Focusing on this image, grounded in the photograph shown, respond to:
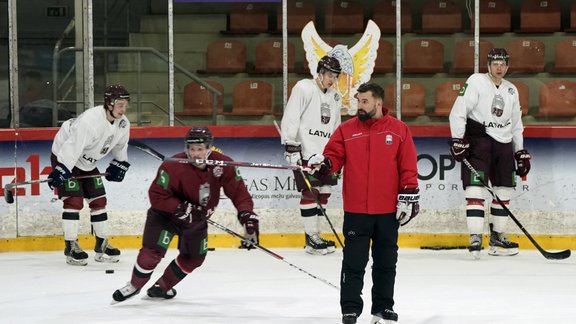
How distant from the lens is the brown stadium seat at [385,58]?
8.45m

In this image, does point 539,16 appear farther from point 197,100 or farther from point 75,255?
point 75,255

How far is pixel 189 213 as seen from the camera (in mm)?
5734

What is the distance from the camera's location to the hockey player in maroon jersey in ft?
18.7

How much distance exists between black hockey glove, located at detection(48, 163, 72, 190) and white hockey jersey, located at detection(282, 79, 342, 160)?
5.19 feet

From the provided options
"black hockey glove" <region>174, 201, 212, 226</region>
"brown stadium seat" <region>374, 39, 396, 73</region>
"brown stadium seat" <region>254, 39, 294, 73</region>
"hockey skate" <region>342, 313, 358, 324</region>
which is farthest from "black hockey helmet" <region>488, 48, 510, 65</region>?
"hockey skate" <region>342, 313, 358, 324</region>

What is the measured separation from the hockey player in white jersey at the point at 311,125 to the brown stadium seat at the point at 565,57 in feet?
5.65

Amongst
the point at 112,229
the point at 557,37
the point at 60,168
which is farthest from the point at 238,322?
the point at 557,37

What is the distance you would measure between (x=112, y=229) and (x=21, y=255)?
67cm

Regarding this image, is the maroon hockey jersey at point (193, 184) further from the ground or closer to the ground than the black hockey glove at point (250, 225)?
further from the ground

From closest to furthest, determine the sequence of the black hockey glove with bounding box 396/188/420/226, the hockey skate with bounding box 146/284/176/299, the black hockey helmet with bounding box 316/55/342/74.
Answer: the black hockey glove with bounding box 396/188/420/226 < the hockey skate with bounding box 146/284/176/299 < the black hockey helmet with bounding box 316/55/342/74

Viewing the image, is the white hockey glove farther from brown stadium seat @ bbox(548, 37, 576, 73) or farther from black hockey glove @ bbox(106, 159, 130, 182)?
brown stadium seat @ bbox(548, 37, 576, 73)

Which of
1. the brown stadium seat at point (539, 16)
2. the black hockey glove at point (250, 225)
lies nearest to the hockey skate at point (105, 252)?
the black hockey glove at point (250, 225)

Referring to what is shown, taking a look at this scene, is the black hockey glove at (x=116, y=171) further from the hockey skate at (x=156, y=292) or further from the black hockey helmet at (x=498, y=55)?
the black hockey helmet at (x=498, y=55)

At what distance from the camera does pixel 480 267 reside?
734cm
